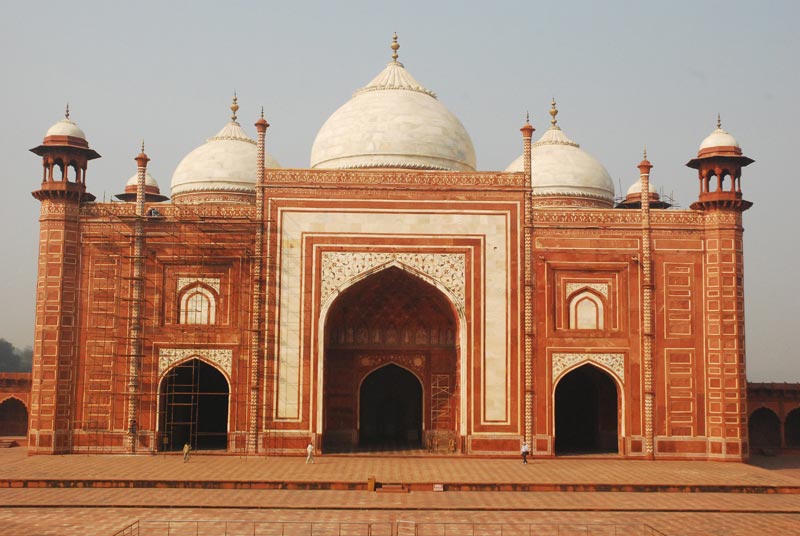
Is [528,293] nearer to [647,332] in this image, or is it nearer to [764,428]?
[647,332]

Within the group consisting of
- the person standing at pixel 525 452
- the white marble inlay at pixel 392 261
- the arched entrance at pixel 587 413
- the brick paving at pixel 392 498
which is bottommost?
the brick paving at pixel 392 498

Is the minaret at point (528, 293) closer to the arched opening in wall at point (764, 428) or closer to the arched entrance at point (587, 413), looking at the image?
the arched entrance at point (587, 413)

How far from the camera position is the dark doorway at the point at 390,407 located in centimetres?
1981

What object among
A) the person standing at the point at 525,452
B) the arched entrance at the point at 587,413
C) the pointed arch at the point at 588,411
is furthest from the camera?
the arched entrance at the point at 587,413

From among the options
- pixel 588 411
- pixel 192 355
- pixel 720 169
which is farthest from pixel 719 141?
pixel 192 355

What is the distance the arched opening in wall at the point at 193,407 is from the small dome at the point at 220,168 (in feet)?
16.3

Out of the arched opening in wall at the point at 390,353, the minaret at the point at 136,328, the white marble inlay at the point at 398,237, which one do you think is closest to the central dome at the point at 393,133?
the white marble inlay at the point at 398,237

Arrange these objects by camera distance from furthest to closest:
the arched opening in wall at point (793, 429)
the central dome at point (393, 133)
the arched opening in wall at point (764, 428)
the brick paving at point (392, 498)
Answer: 1. the arched opening in wall at point (793, 429)
2. the arched opening in wall at point (764, 428)
3. the central dome at point (393, 133)
4. the brick paving at point (392, 498)

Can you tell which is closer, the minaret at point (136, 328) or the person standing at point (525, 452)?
the person standing at point (525, 452)

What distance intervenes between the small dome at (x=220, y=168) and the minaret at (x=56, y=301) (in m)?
4.23

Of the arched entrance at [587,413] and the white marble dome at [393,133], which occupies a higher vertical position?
the white marble dome at [393,133]

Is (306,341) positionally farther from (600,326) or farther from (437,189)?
(600,326)

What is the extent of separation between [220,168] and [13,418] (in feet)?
24.1

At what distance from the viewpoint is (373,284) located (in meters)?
18.5
